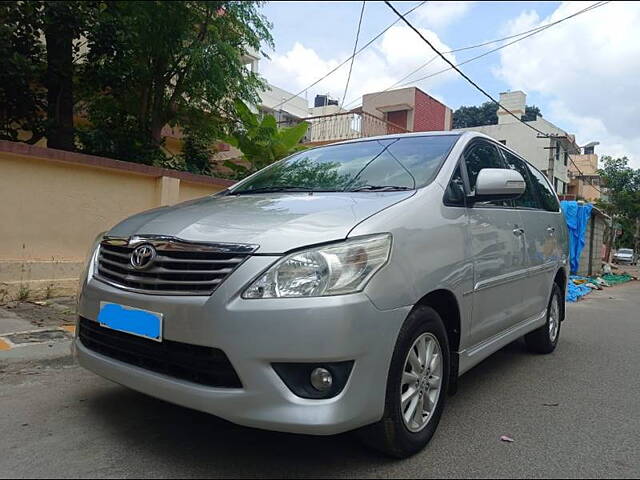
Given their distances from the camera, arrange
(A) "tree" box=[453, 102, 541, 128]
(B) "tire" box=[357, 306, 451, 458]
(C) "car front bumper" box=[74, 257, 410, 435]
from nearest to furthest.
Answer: (C) "car front bumper" box=[74, 257, 410, 435] < (B) "tire" box=[357, 306, 451, 458] < (A) "tree" box=[453, 102, 541, 128]

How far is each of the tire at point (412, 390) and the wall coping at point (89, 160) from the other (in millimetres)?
4664

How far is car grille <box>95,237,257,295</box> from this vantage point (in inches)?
86.0

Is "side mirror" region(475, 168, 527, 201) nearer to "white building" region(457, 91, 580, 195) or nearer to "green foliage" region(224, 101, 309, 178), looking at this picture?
"green foliage" region(224, 101, 309, 178)

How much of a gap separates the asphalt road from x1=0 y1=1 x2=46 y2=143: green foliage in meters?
3.18

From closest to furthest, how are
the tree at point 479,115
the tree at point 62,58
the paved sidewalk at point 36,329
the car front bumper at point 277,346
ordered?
1. the car front bumper at point 277,346
2. the paved sidewalk at point 36,329
3. the tree at point 62,58
4. the tree at point 479,115

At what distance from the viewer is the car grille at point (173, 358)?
7.06 feet

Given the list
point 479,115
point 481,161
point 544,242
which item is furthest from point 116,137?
point 479,115

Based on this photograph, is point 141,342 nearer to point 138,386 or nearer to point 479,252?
point 138,386

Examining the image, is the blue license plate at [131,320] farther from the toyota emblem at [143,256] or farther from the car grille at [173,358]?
the toyota emblem at [143,256]

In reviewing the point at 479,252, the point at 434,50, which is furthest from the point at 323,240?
the point at 434,50

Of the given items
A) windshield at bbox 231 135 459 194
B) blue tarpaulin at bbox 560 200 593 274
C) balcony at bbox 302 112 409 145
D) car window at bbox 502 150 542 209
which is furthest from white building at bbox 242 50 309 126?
windshield at bbox 231 135 459 194

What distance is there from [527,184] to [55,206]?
4.84m

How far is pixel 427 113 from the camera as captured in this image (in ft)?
74.1

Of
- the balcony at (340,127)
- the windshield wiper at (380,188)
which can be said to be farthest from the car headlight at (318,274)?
the balcony at (340,127)
